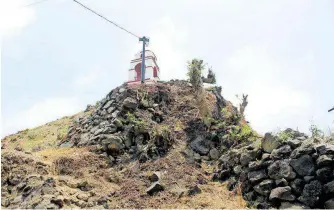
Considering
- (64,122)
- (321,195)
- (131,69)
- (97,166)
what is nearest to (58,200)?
(97,166)

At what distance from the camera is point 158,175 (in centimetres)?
1178

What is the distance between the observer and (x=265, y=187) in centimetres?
1002

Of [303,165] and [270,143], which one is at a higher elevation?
[270,143]

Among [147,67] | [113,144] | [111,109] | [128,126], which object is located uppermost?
[147,67]

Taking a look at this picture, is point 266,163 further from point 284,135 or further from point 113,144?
point 113,144

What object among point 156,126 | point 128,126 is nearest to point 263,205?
point 156,126

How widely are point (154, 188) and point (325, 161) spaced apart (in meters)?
4.90

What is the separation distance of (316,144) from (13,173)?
888 cm

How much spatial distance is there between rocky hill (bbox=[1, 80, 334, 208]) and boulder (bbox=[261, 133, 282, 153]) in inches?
1.2

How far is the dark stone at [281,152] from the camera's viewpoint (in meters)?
10.3

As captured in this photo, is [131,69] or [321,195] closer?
[321,195]

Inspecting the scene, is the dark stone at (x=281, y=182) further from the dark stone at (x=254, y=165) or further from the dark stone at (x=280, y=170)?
the dark stone at (x=254, y=165)

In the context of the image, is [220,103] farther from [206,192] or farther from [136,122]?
[206,192]

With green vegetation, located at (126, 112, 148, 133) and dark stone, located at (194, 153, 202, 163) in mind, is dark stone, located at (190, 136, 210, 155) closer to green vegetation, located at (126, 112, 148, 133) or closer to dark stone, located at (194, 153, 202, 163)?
dark stone, located at (194, 153, 202, 163)
